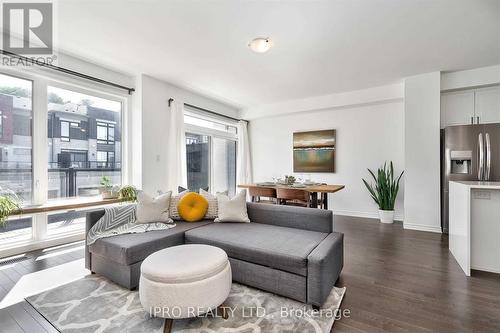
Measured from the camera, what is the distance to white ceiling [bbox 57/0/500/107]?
2271 millimetres

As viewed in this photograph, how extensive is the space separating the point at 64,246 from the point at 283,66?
407cm

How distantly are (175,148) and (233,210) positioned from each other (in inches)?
82.5

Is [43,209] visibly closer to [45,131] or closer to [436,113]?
[45,131]

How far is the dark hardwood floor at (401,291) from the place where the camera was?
1599 mm

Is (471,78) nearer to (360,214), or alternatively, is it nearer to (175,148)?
(360,214)

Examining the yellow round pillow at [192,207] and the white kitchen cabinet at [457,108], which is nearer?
the yellow round pillow at [192,207]

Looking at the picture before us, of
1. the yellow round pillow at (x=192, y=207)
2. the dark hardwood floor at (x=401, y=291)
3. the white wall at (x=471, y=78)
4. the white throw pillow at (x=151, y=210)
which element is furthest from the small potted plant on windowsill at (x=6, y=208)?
the white wall at (x=471, y=78)

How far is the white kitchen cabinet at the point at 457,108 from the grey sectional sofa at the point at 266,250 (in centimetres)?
355

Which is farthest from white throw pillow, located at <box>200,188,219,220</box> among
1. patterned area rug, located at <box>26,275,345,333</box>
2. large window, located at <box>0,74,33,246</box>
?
large window, located at <box>0,74,33,246</box>

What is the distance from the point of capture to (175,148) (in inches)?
169

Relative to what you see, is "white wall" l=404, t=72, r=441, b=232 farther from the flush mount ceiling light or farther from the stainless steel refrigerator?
the flush mount ceiling light

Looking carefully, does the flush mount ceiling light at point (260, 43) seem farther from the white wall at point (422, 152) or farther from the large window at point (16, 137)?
the large window at point (16, 137)

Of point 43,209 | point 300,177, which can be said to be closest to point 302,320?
point 43,209

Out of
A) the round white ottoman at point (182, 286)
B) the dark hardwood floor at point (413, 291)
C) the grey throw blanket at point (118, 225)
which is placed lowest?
the dark hardwood floor at point (413, 291)
